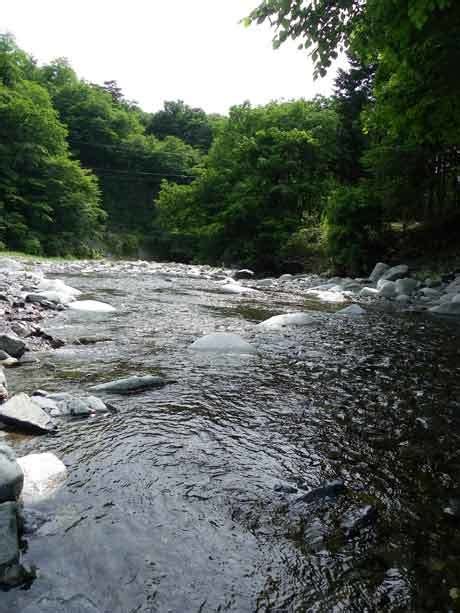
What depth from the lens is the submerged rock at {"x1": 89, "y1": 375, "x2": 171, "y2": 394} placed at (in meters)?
3.42

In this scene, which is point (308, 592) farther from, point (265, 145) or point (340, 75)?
point (265, 145)

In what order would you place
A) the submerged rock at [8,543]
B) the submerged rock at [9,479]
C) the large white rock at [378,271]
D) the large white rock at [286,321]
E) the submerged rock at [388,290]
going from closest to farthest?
the submerged rock at [8,543] < the submerged rock at [9,479] < the large white rock at [286,321] < the submerged rock at [388,290] < the large white rock at [378,271]

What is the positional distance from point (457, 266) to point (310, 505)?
12.8m

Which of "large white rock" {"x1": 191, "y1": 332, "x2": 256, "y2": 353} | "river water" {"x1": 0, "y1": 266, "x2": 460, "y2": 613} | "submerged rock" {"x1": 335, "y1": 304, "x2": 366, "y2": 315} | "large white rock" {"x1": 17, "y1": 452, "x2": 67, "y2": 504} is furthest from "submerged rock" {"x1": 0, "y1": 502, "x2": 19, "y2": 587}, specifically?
"submerged rock" {"x1": 335, "y1": 304, "x2": 366, "y2": 315}

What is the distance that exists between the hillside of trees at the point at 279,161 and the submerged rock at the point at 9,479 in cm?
540

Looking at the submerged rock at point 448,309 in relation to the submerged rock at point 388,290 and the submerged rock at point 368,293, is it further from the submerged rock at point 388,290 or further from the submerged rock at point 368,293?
the submerged rock at point 368,293

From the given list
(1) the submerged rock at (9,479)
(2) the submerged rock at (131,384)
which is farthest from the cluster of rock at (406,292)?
(1) the submerged rock at (9,479)

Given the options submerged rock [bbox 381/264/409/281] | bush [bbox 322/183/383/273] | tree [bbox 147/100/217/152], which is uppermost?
tree [bbox 147/100/217/152]

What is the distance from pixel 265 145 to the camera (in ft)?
87.6

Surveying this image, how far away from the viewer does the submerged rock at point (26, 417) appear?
262cm

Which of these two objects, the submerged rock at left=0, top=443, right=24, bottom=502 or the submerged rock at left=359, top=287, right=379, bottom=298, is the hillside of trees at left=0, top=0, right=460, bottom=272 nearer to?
the submerged rock at left=359, top=287, right=379, bottom=298

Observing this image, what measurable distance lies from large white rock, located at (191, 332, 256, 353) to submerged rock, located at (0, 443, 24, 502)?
119 inches

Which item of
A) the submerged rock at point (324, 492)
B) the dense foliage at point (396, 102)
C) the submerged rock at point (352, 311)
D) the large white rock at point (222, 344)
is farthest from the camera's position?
the submerged rock at point (352, 311)

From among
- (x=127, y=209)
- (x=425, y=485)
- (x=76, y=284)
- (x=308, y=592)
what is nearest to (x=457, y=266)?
(x=76, y=284)
